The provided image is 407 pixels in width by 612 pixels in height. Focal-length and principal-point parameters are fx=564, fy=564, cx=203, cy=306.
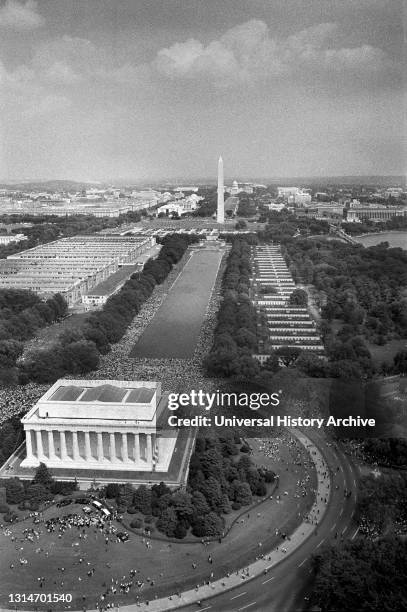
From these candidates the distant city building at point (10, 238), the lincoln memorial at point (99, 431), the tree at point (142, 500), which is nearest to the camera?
the tree at point (142, 500)

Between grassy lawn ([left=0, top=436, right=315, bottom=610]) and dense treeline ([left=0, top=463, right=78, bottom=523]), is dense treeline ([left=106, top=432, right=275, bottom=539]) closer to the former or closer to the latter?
grassy lawn ([left=0, top=436, right=315, bottom=610])

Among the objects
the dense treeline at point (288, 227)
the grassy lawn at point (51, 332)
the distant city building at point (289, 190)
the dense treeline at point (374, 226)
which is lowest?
the grassy lawn at point (51, 332)

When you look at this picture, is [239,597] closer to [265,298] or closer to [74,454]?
[74,454]

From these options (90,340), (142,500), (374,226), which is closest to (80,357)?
(90,340)

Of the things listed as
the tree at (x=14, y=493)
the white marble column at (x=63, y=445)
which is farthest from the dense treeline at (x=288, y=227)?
the tree at (x=14, y=493)

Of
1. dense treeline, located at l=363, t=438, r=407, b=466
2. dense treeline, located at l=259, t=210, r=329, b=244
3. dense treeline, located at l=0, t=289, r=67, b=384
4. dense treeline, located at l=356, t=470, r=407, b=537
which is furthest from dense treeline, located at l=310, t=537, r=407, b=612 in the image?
dense treeline, located at l=259, t=210, r=329, b=244

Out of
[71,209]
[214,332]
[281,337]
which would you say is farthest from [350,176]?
[71,209]

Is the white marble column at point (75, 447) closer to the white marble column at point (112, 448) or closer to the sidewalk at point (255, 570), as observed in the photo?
the white marble column at point (112, 448)
